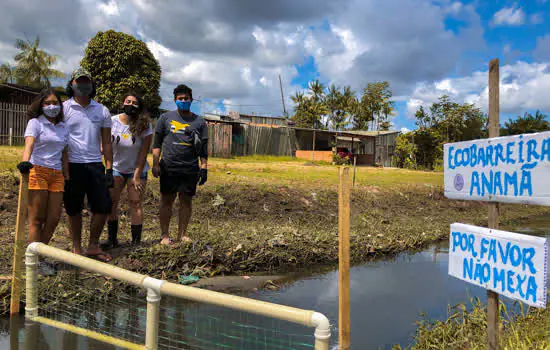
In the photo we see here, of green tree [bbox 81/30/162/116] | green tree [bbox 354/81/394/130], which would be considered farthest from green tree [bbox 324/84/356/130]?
green tree [bbox 81/30/162/116]

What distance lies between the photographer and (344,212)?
211cm

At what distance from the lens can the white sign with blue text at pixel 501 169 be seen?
222 cm

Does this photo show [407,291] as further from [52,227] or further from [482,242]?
[52,227]

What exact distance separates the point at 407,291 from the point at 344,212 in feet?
10.5

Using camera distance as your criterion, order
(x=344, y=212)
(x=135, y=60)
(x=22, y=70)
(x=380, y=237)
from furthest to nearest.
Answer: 1. (x=22, y=70)
2. (x=135, y=60)
3. (x=380, y=237)
4. (x=344, y=212)

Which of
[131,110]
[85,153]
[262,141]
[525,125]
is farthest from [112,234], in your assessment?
[525,125]

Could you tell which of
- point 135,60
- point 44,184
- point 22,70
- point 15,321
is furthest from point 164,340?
point 22,70

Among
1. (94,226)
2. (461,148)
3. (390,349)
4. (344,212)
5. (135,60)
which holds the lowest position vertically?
(390,349)

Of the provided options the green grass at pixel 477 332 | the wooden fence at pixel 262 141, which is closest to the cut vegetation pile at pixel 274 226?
the green grass at pixel 477 332

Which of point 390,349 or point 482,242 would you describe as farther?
point 390,349

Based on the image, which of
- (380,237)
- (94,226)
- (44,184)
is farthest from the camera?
(380,237)

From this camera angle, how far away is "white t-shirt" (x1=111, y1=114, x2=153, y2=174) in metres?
4.63

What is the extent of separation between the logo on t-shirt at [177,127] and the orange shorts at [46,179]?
1325mm

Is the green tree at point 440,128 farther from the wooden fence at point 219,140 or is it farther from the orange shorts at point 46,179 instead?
the orange shorts at point 46,179
